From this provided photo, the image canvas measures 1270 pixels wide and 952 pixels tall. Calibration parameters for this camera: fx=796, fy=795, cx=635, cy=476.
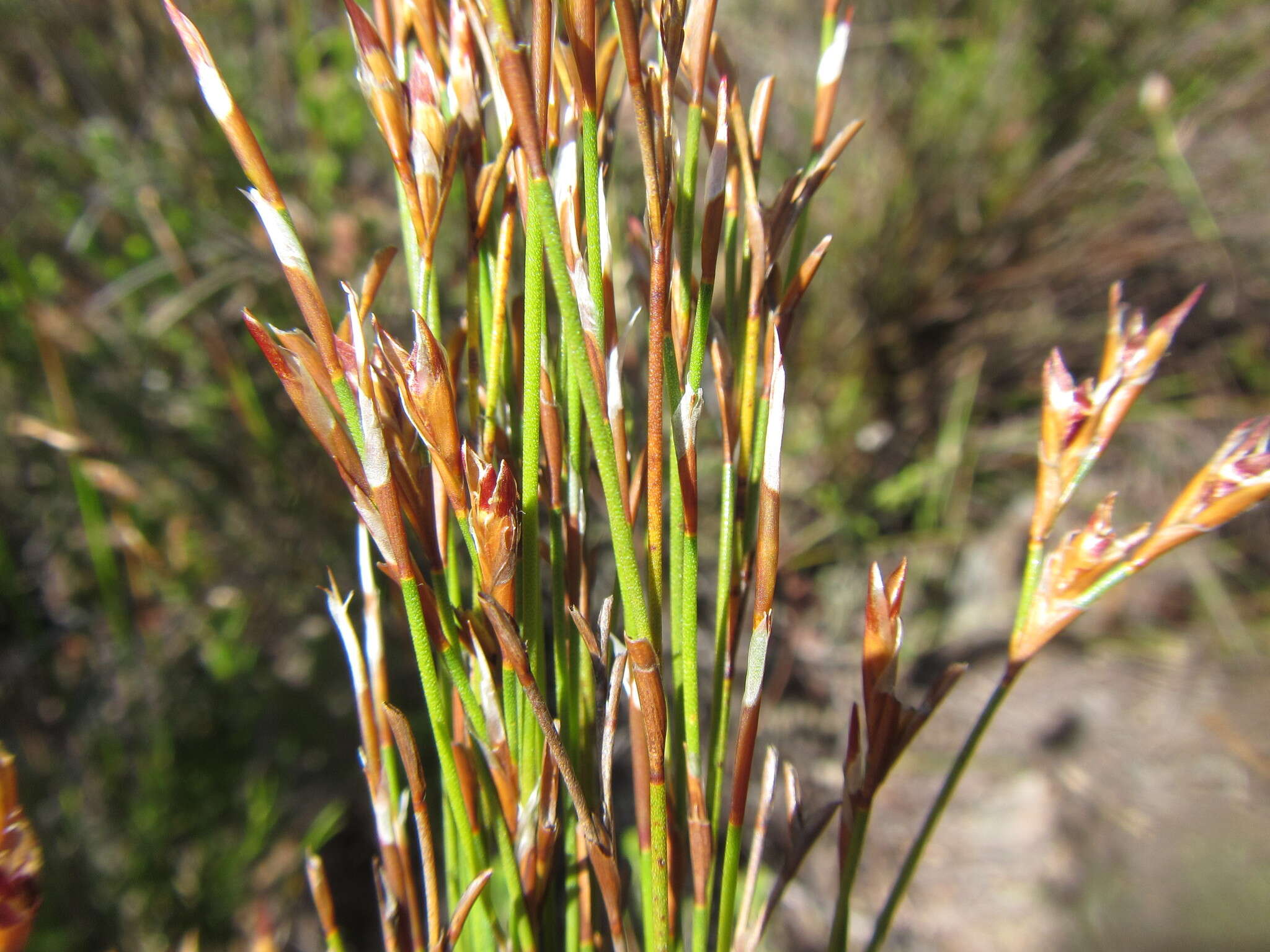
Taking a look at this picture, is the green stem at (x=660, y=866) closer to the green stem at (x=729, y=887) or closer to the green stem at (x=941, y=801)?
the green stem at (x=729, y=887)

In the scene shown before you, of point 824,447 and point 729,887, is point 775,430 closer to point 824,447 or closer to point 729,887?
point 729,887

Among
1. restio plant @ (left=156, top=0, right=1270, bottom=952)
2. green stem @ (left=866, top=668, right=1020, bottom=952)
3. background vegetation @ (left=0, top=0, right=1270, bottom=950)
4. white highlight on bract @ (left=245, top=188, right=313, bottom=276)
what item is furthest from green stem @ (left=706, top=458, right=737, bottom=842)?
background vegetation @ (left=0, top=0, right=1270, bottom=950)

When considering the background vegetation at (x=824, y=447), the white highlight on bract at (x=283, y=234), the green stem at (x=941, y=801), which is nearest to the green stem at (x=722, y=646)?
the green stem at (x=941, y=801)

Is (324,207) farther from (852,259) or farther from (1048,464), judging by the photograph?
(1048,464)

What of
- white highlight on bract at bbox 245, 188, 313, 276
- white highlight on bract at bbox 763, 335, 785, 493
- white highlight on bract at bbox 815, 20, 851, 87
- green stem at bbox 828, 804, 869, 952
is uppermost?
white highlight on bract at bbox 815, 20, 851, 87

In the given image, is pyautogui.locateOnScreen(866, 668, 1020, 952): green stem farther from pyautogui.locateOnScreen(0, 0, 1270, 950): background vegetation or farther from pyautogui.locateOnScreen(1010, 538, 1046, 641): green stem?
pyautogui.locateOnScreen(0, 0, 1270, 950): background vegetation

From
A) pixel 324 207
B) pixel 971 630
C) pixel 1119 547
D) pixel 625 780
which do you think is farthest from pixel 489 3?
pixel 971 630
